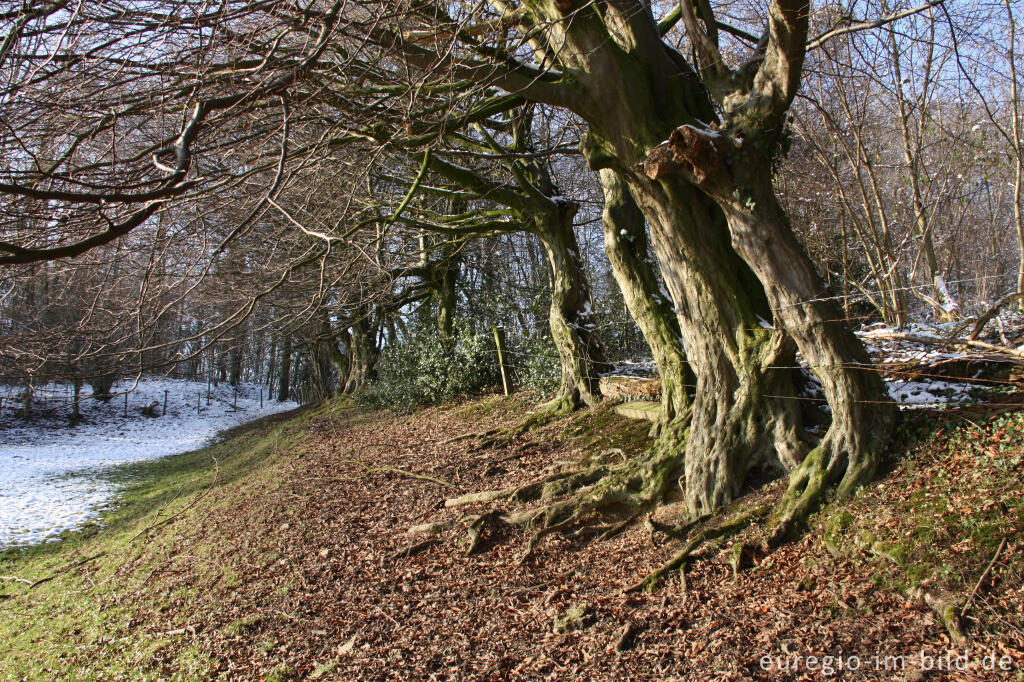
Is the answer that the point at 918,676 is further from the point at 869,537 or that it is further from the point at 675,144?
the point at 675,144

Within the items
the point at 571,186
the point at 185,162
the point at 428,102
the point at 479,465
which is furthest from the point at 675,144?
the point at 571,186

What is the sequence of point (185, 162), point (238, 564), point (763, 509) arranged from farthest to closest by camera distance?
1. point (238, 564)
2. point (763, 509)
3. point (185, 162)

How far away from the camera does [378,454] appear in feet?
33.8

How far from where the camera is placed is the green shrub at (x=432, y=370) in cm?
1372

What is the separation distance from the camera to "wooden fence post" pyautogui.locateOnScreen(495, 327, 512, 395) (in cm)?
1251

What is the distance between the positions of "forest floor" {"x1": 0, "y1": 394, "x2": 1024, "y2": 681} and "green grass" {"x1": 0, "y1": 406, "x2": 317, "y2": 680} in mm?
30

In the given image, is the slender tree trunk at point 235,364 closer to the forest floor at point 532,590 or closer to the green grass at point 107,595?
the green grass at point 107,595

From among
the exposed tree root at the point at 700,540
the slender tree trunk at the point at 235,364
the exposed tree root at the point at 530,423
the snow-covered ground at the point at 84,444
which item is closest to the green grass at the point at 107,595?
the snow-covered ground at the point at 84,444

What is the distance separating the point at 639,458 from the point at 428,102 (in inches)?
164

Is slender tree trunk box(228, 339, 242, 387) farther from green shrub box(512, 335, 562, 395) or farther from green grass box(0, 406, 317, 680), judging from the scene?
green shrub box(512, 335, 562, 395)

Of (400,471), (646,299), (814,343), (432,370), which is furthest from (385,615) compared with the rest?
(432,370)

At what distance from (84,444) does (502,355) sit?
Answer: 14.2 m

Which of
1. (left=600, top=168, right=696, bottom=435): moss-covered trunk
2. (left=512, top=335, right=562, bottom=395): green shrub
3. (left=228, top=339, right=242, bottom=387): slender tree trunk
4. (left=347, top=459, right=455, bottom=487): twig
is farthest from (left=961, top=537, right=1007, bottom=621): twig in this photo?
(left=228, top=339, right=242, bottom=387): slender tree trunk

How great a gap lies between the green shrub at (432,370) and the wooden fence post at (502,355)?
0.25 metres
